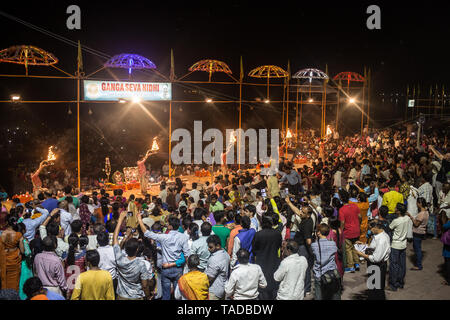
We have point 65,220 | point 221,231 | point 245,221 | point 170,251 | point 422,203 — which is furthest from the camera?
point 422,203

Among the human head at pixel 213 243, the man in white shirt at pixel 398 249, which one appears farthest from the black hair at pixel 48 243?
the man in white shirt at pixel 398 249

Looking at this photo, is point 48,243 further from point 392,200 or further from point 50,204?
point 392,200

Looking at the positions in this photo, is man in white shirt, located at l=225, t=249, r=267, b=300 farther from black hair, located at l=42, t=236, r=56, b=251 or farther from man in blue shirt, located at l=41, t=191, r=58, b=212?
man in blue shirt, located at l=41, t=191, r=58, b=212

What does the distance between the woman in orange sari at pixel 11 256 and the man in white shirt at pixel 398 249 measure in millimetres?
6129

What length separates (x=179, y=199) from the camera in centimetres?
961

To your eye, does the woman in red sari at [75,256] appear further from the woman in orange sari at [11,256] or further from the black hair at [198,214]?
the black hair at [198,214]

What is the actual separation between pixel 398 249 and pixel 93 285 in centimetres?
512

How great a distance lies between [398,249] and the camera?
22.3 ft

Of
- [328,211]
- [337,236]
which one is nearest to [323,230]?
[337,236]

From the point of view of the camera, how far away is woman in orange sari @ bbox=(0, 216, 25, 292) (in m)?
5.92

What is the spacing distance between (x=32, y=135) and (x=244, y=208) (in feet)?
53.2

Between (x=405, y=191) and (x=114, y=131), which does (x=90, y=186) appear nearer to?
(x=114, y=131)

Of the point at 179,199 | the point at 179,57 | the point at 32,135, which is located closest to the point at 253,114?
the point at 179,57

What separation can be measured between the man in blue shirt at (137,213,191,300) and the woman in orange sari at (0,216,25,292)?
203 cm
